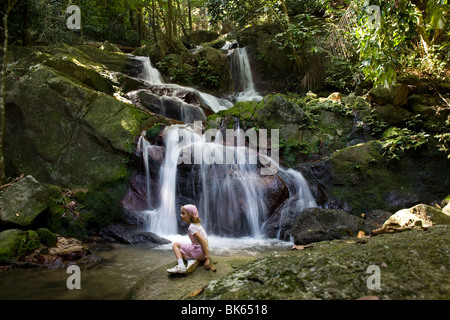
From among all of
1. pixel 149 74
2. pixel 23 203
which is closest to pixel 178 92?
pixel 149 74

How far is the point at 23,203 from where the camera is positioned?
6.17 meters

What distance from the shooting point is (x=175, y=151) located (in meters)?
8.93

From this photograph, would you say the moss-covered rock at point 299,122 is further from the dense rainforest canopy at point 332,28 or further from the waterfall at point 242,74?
the waterfall at point 242,74

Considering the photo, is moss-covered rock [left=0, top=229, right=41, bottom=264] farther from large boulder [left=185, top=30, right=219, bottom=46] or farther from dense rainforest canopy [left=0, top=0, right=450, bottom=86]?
large boulder [left=185, top=30, right=219, bottom=46]

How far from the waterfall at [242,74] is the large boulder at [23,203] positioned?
1126cm

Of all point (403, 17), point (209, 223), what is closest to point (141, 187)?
point (209, 223)

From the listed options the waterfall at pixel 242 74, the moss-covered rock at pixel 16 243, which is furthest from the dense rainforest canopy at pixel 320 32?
the moss-covered rock at pixel 16 243

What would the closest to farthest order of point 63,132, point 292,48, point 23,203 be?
point 23,203
point 63,132
point 292,48

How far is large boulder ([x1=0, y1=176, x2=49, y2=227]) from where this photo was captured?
5.92 metres

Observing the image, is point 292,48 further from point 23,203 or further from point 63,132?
point 23,203

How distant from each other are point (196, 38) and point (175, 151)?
17.3 metres

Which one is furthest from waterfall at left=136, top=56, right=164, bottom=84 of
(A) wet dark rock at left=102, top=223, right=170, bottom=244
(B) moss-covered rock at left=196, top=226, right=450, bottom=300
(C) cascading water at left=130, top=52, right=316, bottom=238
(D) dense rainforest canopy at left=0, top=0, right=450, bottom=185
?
(B) moss-covered rock at left=196, top=226, right=450, bottom=300

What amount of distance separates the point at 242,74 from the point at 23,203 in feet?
44.5
